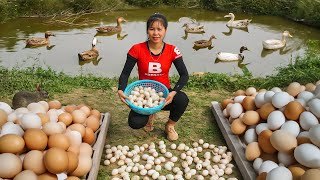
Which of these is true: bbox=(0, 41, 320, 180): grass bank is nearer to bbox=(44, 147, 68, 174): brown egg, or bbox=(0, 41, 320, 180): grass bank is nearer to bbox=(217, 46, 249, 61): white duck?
bbox=(44, 147, 68, 174): brown egg

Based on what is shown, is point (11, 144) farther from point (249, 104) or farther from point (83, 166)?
point (249, 104)

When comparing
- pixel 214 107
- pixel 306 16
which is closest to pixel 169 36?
pixel 306 16

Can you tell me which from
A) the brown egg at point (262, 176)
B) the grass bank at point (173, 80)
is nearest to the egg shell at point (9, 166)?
the grass bank at point (173, 80)

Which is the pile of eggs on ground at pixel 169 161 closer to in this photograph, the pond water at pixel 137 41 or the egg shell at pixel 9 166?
the egg shell at pixel 9 166

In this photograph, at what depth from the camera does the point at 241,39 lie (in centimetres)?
1016

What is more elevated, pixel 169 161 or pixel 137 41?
pixel 169 161

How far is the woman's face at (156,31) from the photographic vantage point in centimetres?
337

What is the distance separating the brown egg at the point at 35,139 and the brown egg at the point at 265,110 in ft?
6.91

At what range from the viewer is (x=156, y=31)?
3406mm

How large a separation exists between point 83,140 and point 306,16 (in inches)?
400

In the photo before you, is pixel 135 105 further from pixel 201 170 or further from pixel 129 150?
pixel 201 170

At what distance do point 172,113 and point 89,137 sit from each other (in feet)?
3.07

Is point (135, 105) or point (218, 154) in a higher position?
point (135, 105)

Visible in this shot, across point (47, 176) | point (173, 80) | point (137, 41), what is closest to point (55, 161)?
point (47, 176)
